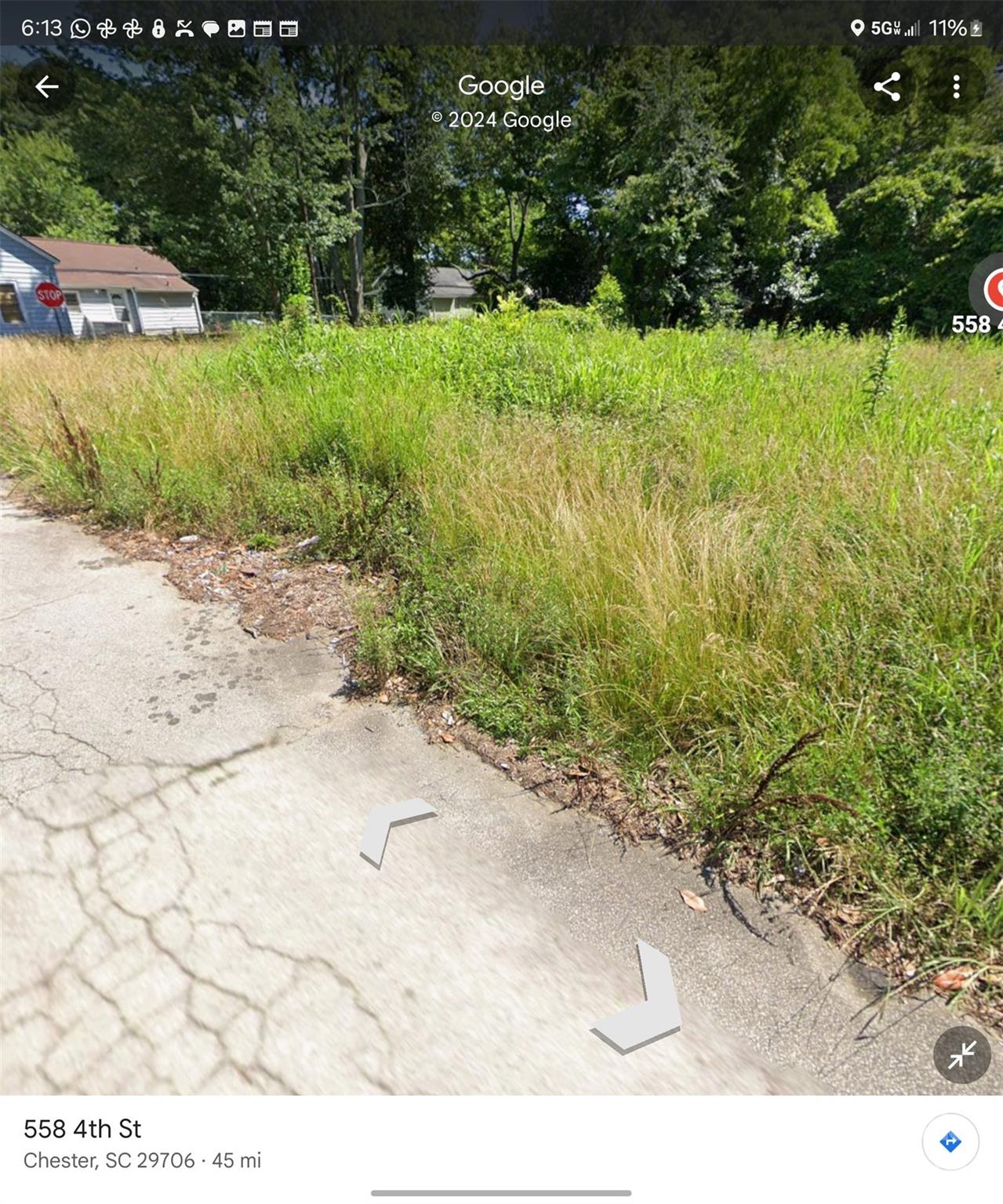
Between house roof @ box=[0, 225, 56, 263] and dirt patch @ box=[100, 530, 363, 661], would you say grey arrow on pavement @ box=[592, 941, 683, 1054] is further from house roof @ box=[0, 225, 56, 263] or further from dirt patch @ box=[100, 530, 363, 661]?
house roof @ box=[0, 225, 56, 263]

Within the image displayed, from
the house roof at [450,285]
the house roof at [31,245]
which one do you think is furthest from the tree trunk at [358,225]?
the house roof at [450,285]

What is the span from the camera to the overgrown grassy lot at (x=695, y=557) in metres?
1.97

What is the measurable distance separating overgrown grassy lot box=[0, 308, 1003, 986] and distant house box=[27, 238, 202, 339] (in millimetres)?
24987

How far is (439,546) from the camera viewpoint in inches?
142

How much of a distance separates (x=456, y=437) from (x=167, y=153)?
2144cm

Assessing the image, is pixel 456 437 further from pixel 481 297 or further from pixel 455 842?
pixel 481 297

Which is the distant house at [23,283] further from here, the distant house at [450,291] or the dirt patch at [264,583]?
the dirt patch at [264,583]

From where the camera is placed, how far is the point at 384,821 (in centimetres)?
216

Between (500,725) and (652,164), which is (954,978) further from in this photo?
(652,164)

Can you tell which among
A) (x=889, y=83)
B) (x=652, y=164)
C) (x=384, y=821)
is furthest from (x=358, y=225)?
(x=384, y=821)

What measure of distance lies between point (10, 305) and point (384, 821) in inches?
1289

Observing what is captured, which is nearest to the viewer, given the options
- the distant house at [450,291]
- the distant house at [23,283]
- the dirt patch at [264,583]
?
the dirt patch at [264,583]

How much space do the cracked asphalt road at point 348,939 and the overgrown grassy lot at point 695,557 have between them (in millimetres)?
338
